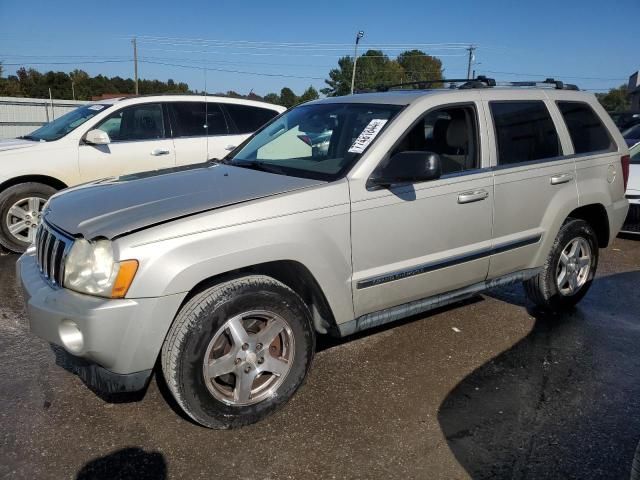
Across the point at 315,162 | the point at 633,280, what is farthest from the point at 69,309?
the point at 633,280

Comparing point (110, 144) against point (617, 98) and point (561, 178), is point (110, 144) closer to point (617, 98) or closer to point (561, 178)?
point (561, 178)

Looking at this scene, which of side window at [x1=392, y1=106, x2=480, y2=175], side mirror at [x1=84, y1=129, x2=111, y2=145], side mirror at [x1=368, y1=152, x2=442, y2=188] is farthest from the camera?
side mirror at [x1=84, y1=129, x2=111, y2=145]

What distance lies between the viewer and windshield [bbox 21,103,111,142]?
6.50 meters

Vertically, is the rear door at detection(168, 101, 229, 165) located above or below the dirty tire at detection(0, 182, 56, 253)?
above

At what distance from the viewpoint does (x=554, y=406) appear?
3168 millimetres

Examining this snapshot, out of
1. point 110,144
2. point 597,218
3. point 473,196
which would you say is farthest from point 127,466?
point 110,144

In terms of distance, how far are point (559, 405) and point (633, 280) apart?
3.15m

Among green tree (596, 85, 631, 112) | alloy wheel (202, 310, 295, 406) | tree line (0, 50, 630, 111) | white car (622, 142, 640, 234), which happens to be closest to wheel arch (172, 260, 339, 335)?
alloy wheel (202, 310, 295, 406)

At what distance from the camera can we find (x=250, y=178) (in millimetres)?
3268

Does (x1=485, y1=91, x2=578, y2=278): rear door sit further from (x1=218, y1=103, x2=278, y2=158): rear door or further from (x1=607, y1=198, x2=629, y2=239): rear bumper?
(x1=218, y1=103, x2=278, y2=158): rear door

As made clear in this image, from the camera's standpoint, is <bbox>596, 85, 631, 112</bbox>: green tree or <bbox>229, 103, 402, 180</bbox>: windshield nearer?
<bbox>229, 103, 402, 180</bbox>: windshield

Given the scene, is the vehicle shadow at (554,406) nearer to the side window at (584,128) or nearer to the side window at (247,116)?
Result: the side window at (584,128)

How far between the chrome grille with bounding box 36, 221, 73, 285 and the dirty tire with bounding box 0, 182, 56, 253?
350cm

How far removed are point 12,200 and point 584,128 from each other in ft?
19.2
